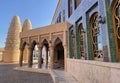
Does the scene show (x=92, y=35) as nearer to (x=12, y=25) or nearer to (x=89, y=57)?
(x=89, y=57)

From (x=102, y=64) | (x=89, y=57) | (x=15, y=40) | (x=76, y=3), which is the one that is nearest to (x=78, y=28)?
(x=76, y=3)

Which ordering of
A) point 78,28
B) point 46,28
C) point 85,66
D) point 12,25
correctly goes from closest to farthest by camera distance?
point 85,66, point 78,28, point 46,28, point 12,25

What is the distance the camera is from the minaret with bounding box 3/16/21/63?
26.9 m

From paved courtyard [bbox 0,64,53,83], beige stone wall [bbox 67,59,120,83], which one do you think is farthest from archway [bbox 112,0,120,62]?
paved courtyard [bbox 0,64,53,83]

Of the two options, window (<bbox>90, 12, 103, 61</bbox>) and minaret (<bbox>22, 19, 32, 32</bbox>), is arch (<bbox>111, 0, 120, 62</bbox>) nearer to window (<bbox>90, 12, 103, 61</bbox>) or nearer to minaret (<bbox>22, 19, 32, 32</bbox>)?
window (<bbox>90, 12, 103, 61</bbox>)

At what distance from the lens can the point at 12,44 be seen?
27500 millimetres

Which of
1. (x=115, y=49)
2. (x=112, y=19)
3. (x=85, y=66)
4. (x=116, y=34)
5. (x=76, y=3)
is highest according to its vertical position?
(x=76, y=3)

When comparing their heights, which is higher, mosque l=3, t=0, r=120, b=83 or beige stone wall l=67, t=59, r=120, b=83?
mosque l=3, t=0, r=120, b=83

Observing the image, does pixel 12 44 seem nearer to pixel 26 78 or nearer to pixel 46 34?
pixel 46 34

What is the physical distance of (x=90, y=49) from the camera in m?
6.00

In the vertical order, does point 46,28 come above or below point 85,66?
above

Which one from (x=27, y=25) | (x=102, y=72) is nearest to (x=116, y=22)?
(x=102, y=72)

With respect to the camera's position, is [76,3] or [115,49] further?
[76,3]

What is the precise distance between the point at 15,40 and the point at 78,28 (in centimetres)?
2210
